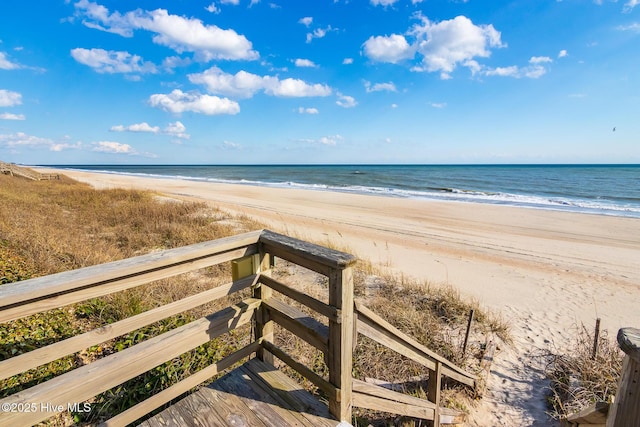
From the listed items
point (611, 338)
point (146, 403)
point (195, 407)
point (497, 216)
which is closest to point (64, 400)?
point (146, 403)

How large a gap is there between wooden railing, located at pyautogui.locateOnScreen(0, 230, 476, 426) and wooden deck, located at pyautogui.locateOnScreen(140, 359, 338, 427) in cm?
15

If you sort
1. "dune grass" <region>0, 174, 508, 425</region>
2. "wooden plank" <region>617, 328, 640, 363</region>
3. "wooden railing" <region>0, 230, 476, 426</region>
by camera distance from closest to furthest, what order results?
1. "wooden plank" <region>617, 328, 640, 363</region>
2. "wooden railing" <region>0, 230, 476, 426</region>
3. "dune grass" <region>0, 174, 508, 425</region>

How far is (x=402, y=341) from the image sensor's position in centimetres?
257

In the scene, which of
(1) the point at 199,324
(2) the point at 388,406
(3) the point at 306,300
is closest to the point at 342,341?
(3) the point at 306,300

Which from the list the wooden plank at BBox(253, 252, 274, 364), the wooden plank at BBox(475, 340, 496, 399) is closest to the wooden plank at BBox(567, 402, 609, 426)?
the wooden plank at BBox(253, 252, 274, 364)

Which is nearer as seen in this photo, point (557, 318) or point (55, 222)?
point (557, 318)

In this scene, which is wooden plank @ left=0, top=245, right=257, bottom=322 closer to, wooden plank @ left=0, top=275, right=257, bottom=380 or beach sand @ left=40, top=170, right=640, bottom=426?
wooden plank @ left=0, top=275, right=257, bottom=380

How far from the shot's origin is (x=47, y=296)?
1507 millimetres

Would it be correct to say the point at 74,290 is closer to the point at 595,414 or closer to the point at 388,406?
the point at 388,406

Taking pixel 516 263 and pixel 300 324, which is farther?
pixel 516 263

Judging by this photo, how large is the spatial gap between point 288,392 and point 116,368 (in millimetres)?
1239

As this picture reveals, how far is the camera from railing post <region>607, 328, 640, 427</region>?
113cm

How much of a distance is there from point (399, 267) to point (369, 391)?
240 inches

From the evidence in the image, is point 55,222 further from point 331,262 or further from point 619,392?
point 619,392
